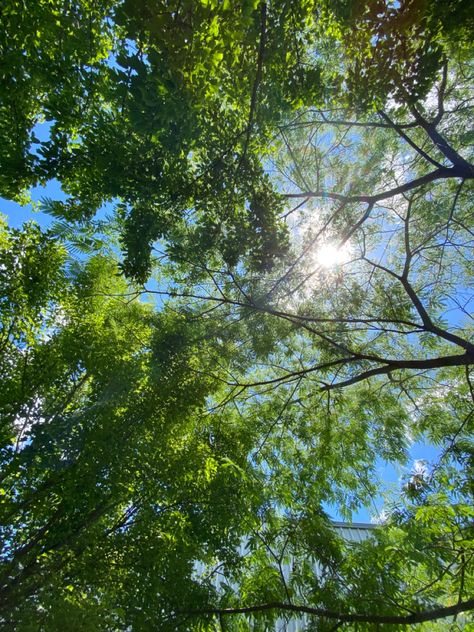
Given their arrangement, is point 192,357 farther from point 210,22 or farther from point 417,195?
point 417,195

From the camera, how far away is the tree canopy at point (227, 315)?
188 cm

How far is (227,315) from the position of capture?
3.50m

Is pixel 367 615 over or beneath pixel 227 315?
beneath

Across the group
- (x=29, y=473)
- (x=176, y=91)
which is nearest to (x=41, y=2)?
(x=176, y=91)

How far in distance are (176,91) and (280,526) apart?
11.3 ft

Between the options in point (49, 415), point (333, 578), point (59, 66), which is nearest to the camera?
point (59, 66)

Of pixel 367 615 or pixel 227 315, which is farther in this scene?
pixel 227 315

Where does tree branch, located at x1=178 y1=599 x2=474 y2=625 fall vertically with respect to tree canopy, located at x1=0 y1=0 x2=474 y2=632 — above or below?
below

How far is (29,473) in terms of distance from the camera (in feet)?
8.64

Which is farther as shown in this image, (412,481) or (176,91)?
(412,481)

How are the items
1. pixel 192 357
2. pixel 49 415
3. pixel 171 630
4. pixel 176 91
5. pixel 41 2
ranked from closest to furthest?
1. pixel 176 91
2. pixel 41 2
3. pixel 171 630
4. pixel 49 415
5. pixel 192 357

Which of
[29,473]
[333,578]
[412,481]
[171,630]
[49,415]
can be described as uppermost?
[412,481]

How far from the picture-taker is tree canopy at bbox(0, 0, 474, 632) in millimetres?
1878

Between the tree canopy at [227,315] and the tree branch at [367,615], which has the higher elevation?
the tree canopy at [227,315]
